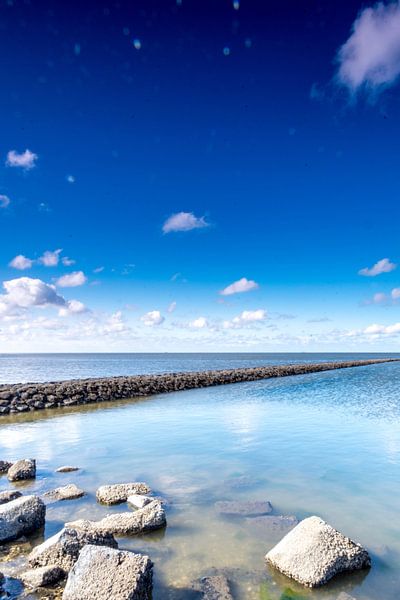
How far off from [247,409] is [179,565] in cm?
1709

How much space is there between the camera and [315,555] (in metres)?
5.78

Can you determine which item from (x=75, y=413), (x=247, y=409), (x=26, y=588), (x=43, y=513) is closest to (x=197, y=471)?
(x=43, y=513)

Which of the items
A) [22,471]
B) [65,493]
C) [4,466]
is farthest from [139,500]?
[4,466]

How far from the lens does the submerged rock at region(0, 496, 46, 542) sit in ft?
22.7

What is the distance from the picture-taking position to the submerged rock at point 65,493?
8.91 meters

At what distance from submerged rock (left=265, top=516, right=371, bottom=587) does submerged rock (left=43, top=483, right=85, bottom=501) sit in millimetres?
4647

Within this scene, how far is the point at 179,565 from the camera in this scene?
6191mm

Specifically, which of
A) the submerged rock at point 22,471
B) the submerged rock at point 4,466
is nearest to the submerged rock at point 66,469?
the submerged rock at point 22,471

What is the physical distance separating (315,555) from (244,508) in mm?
2652

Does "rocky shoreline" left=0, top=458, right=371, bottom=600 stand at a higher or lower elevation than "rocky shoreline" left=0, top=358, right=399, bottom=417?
lower

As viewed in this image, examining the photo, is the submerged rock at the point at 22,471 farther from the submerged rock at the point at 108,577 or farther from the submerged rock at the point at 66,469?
the submerged rock at the point at 108,577

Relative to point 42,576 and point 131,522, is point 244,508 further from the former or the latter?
point 42,576

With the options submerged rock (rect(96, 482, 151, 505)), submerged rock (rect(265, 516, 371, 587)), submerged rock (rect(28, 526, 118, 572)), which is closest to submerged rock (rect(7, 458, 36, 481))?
submerged rock (rect(96, 482, 151, 505))

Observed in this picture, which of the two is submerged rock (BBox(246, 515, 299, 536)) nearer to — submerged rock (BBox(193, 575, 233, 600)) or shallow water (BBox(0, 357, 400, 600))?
shallow water (BBox(0, 357, 400, 600))
